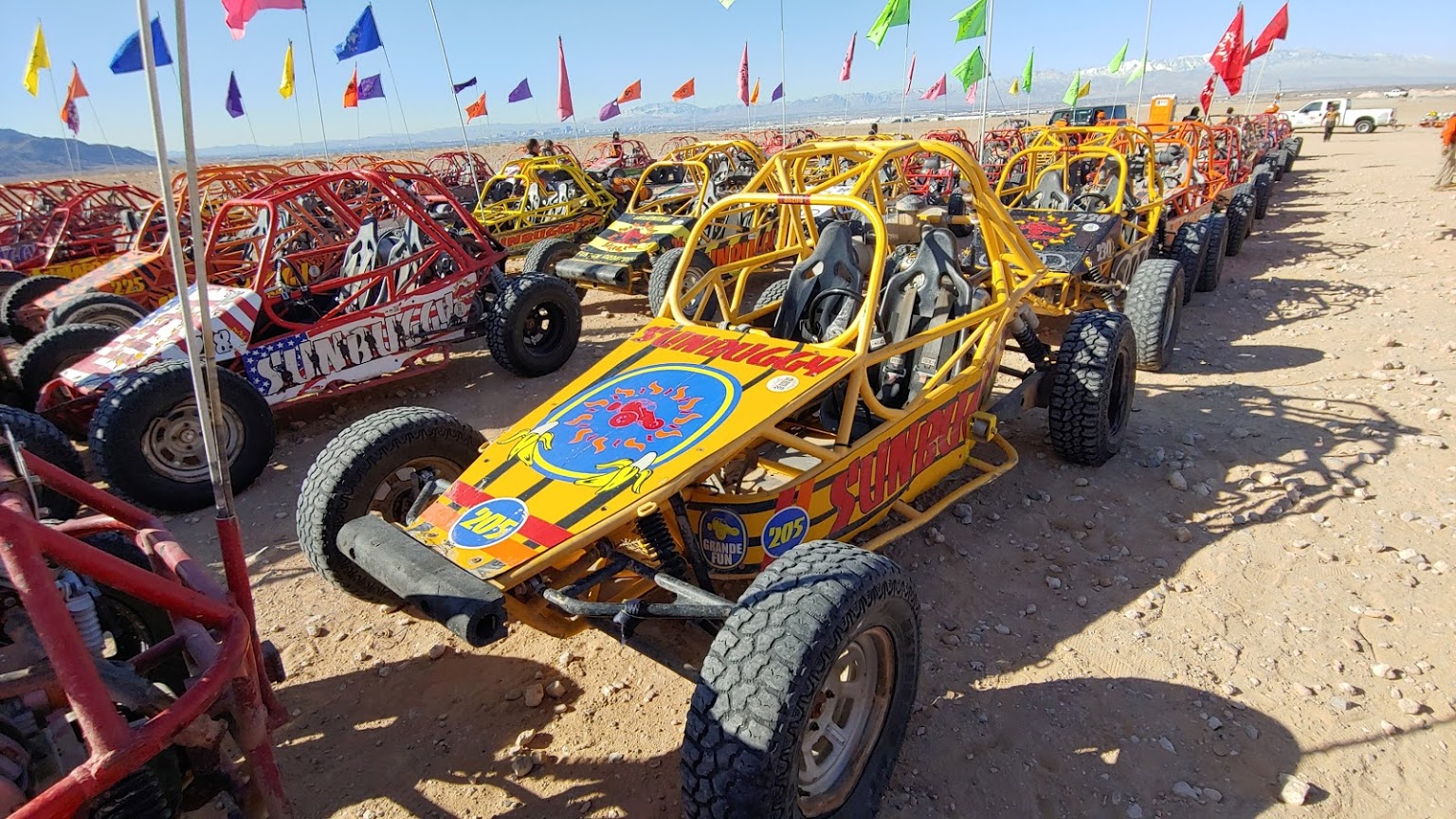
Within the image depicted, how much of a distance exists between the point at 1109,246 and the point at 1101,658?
4.96 m

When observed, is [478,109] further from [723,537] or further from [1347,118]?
[1347,118]

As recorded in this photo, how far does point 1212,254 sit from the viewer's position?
8.63m

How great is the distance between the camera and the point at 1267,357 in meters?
6.54

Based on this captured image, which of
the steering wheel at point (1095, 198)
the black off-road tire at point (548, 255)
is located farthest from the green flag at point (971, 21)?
the black off-road tire at point (548, 255)

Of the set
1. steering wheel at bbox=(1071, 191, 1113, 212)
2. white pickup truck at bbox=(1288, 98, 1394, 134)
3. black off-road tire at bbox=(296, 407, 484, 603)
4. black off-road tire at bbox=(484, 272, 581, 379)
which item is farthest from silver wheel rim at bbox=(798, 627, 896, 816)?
white pickup truck at bbox=(1288, 98, 1394, 134)

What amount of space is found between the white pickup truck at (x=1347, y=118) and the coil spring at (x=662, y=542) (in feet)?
131

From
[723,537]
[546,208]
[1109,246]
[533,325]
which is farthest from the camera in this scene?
[546,208]

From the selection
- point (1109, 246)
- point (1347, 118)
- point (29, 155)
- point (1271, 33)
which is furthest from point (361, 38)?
point (29, 155)

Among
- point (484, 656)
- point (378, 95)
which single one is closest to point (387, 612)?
point (484, 656)

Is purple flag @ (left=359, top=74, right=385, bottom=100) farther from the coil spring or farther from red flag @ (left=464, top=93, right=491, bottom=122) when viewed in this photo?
the coil spring

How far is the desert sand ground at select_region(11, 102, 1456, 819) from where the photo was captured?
2646 mm

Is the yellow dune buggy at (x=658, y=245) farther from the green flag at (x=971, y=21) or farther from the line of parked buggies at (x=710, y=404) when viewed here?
the green flag at (x=971, y=21)

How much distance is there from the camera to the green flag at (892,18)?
1428 centimetres

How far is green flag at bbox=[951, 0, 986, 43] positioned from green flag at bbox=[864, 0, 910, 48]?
5.12 ft
